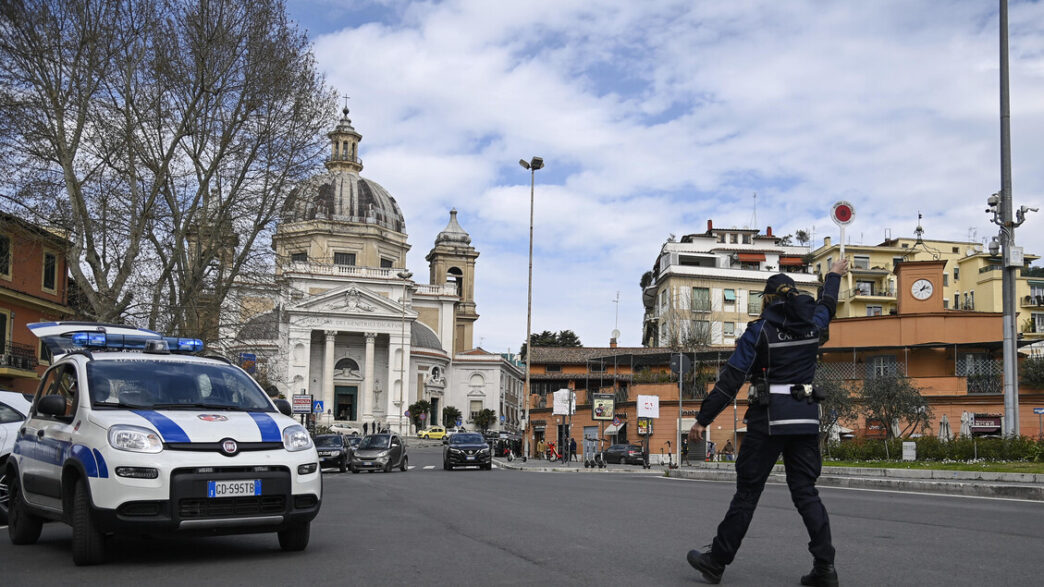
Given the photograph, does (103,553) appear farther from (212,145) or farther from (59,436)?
(212,145)

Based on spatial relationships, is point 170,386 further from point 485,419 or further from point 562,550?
point 485,419

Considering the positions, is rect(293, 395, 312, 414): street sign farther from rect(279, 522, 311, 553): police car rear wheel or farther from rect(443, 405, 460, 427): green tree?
rect(443, 405, 460, 427): green tree

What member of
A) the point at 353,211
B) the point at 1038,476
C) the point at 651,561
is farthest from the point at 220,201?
the point at 353,211

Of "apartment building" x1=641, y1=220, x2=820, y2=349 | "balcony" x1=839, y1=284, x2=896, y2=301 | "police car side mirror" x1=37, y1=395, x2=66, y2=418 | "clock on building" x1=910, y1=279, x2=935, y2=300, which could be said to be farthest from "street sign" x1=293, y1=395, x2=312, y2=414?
"balcony" x1=839, y1=284, x2=896, y2=301

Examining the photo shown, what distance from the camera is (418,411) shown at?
94.2 meters

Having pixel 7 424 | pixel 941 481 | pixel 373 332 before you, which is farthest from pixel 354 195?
pixel 7 424

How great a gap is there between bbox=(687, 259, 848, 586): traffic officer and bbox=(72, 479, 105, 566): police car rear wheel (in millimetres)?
4217

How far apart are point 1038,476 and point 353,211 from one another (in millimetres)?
87054

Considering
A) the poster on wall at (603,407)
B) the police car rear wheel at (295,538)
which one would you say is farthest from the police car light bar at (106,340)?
the poster on wall at (603,407)

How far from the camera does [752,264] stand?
8412 centimetres

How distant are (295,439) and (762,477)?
3.67 metres

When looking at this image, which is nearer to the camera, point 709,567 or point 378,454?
point 709,567

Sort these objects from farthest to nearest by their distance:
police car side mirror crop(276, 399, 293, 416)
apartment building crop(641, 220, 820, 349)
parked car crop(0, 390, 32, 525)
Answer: apartment building crop(641, 220, 820, 349), parked car crop(0, 390, 32, 525), police car side mirror crop(276, 399, 293, 416)

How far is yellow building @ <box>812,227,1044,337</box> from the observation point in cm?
7744
